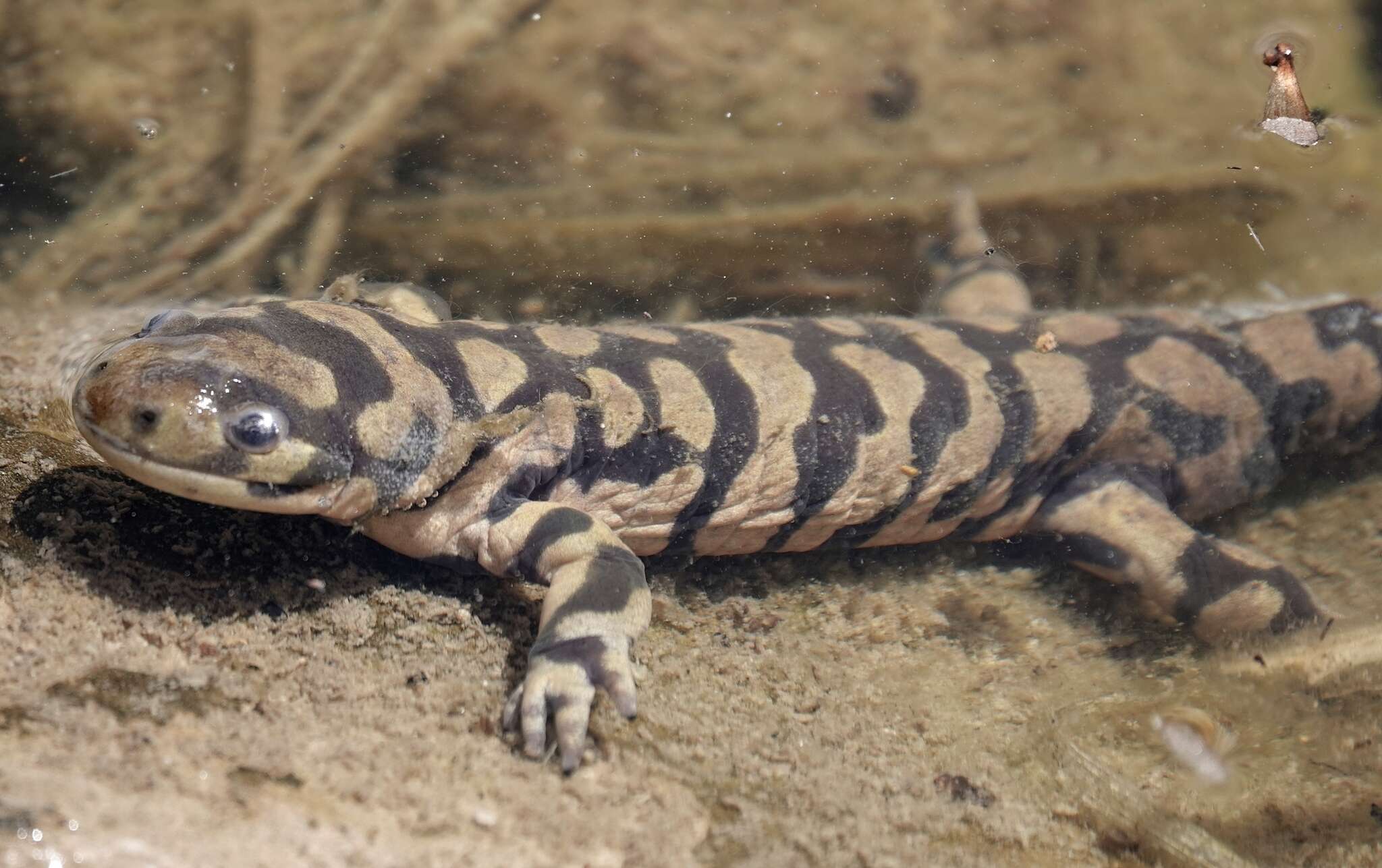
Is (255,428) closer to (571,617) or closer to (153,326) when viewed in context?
(153,326)

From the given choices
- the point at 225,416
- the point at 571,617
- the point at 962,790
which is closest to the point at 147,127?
the point at 225,416

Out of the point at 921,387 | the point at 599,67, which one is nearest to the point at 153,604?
the point at 921,387

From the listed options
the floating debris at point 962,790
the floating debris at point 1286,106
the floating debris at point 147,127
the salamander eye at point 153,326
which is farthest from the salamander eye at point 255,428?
the floating debris at point 1286,106

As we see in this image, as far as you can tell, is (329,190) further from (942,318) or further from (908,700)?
(908,700)

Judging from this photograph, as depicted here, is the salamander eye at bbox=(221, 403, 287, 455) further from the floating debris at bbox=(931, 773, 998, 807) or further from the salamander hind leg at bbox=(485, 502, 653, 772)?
the floating debris at bbox=(931, 773, 998, 807)

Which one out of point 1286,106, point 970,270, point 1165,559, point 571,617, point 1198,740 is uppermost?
point 1286,106

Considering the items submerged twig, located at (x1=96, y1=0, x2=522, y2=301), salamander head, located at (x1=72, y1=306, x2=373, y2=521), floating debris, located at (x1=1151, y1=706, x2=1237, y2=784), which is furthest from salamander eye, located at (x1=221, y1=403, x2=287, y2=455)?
floating debris, located at (x1=1151, y1=706, x2=1237, y2=784)

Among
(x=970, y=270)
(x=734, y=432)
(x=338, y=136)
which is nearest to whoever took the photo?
(x=734, y=432)
